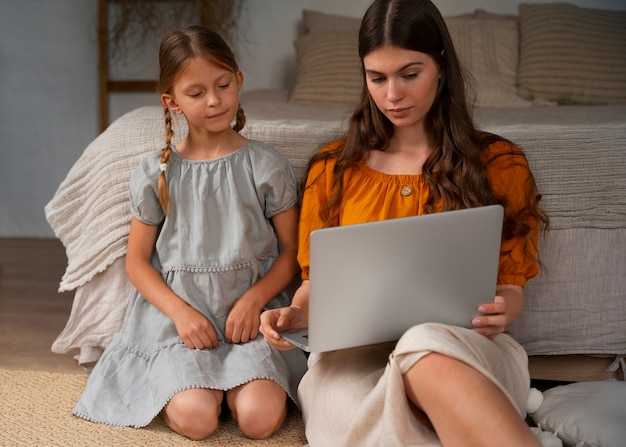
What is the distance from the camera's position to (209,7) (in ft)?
11.1

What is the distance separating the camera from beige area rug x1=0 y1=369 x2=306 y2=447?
1.52 metres

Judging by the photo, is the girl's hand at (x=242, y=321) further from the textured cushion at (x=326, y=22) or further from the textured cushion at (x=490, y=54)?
the textured cushion at (x=326, y=22)

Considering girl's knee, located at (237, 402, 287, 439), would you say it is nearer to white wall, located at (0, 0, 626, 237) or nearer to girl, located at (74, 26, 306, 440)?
girl, located at (74, 26, 306, 440)

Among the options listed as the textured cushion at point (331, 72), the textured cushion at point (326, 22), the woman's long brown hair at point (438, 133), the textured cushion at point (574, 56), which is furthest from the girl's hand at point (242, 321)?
the textured cushion at point (326, 22)

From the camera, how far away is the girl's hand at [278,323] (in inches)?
53.9

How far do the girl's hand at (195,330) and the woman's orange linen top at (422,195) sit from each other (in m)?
0.23

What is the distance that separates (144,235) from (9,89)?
2139mm

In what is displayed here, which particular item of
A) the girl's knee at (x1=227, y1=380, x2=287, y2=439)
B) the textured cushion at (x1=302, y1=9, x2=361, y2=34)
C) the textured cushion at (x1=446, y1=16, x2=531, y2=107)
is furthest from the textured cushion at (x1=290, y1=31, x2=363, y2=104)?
the girl's knee at (x1=227, y1=380, x2=287, y2=439)

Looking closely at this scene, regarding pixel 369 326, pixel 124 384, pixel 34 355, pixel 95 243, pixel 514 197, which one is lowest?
pixel 34 355

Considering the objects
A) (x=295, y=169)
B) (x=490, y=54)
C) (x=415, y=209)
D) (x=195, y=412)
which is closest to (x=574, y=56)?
(x=490, y=54)

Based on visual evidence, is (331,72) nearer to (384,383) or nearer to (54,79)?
(54,79)

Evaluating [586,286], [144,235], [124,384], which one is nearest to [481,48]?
[586,286]

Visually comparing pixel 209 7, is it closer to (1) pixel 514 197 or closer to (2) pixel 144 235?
(2) pixel 144 235

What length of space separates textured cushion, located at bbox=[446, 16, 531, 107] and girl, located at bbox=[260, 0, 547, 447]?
131 cm
